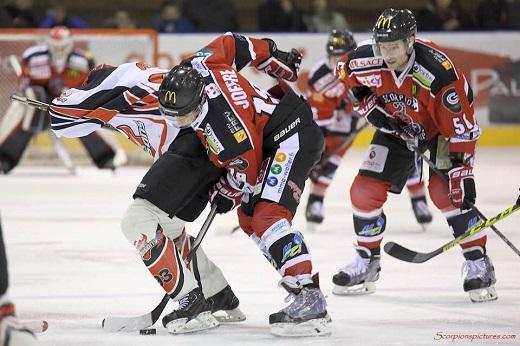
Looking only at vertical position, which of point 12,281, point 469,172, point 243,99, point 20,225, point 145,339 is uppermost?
point 243,99

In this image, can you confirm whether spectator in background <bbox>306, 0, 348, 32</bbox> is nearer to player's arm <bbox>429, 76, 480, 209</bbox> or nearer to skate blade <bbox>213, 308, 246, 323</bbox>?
player's arm <bbox>429, 76, 480, 209</bbox>

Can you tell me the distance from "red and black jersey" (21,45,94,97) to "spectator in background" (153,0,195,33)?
157 centimetres

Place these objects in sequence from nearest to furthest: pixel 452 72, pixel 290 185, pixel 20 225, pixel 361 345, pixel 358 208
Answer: pixel 361 345 < pixel 290 185 < pixel 452 72 < pixel 358 208 < pixel 20 225

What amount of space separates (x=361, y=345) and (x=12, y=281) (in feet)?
5.83

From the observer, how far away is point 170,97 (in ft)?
12.3

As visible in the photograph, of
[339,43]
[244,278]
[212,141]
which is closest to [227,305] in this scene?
[212,141]

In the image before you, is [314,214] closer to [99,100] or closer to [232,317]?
[232,317]

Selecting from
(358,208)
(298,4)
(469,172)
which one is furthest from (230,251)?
A: (298,4)

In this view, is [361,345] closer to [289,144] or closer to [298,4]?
[289,144]

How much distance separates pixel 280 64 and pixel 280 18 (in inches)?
245

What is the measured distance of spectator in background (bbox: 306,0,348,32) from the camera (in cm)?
1065

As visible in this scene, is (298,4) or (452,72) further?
(298,4)

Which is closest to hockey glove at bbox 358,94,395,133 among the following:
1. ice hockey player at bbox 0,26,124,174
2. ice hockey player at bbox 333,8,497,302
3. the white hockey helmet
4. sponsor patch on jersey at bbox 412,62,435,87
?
ice hockey player at bbox 333,8,497,302

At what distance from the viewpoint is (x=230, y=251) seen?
5.72 metres
